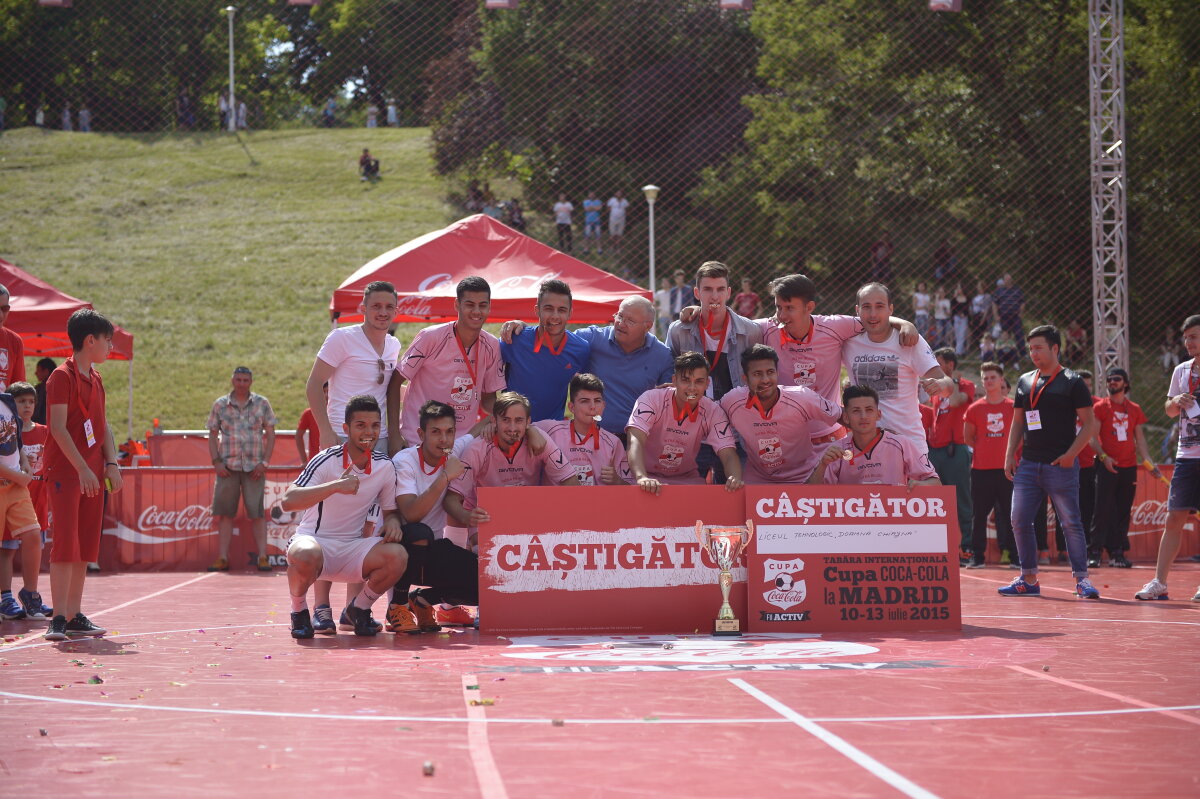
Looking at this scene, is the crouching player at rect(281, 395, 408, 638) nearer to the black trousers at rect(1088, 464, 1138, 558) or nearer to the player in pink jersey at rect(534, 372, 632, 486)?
the player in pink jersey at rect(534, 372, 632, 486)

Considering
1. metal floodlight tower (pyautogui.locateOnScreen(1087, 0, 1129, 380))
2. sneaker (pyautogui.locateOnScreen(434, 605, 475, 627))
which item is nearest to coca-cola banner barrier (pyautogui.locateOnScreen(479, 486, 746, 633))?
sneaker (pyautogui.locateOnScreen(434, 605, 475, 627))

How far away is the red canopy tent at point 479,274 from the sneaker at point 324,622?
215 inches

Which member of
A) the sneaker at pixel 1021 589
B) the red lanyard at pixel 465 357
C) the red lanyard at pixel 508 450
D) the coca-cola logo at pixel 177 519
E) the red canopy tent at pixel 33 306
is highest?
the red canopy tent at pixel 33 306

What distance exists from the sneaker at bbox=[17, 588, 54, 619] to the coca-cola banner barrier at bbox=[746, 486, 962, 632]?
16.3 ft

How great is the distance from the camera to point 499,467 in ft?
25.5

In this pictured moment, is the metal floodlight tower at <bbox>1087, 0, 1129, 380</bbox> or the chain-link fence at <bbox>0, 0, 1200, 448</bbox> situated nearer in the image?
the metal floodlight tower at <bbox>1087, 0, 1129, 380</bbox>

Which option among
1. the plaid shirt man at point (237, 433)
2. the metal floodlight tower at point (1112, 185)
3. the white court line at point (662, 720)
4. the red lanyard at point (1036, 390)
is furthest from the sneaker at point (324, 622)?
the metal floodlight tower at point (1112, 185)

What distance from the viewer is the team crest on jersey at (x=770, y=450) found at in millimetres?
7938

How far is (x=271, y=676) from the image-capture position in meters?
5.81

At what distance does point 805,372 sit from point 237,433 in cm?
740

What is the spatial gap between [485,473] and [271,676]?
89.4 inches

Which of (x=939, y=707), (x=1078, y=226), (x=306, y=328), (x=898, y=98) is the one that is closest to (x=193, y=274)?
(x=306, y=328)

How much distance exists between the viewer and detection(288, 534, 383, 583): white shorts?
734 centimetres

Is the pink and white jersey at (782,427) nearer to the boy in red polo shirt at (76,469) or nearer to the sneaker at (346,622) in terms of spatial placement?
the sneaker at (346,622)
